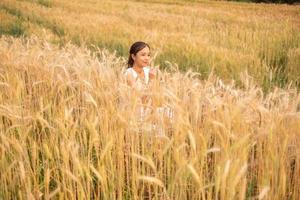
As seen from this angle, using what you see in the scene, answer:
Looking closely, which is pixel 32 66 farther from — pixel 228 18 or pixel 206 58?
pixel 228 18

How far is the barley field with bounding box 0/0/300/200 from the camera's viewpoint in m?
1.62

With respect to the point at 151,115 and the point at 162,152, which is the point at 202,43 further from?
the point at 162,152

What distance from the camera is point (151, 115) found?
6.53 ft

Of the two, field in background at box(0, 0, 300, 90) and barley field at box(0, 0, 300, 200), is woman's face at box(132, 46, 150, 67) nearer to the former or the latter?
barley field at box(0, 0, 300, 200)

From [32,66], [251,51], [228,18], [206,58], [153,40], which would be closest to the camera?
[32,66]

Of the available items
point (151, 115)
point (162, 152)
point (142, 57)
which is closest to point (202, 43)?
point (142, 57)

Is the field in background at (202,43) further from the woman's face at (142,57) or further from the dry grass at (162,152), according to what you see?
the dry grass at (162,152)

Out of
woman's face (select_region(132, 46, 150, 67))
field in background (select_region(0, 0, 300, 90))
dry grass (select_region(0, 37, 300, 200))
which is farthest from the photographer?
field in background (select_region(0, 0, 300, 90))

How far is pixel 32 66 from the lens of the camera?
3480mm

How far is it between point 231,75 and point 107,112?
2.38m

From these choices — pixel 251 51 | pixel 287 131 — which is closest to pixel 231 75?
pixel 251 51

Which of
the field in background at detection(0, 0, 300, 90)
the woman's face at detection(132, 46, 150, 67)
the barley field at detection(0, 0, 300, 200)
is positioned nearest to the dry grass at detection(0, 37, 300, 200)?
the barley field at detection(0, 0, 300, 200)

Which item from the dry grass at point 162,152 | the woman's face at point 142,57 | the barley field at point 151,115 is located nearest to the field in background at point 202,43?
the barley field at point 151,115

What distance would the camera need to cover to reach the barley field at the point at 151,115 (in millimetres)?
1622
